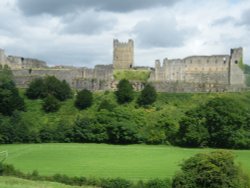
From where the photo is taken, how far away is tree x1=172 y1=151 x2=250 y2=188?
3341 cm

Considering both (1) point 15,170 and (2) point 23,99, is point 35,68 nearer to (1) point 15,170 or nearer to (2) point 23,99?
(2) point 23,99

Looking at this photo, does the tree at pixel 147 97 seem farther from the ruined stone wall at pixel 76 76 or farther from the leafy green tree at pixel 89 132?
the leafy green tree at pixel 89 132

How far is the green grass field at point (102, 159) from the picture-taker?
4166 centimetres

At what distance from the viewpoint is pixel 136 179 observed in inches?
1502

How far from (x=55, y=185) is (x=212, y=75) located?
191 ft

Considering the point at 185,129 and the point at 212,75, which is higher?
the point at 212,75

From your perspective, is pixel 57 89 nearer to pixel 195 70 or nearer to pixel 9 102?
pixel 9 102

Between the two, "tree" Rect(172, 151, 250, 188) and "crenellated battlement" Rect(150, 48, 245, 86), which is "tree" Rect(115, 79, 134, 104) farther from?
"tree" Rect(172, 151, 250, 188)

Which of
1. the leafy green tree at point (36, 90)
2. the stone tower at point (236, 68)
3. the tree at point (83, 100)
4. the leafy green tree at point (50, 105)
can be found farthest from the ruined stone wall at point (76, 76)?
the stone tower at point (236, 68)

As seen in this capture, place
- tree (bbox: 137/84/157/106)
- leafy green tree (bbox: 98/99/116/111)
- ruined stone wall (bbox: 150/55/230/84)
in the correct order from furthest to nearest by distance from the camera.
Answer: ruined stone wall (bbox: 150/55/230/84)
tree (bbox: 137/84/157/106)
leafy green tree (bbox: 98/99/116/111)

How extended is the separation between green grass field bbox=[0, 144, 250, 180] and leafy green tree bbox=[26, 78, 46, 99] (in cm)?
1585

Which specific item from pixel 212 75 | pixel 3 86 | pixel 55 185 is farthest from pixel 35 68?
pixel 55 185

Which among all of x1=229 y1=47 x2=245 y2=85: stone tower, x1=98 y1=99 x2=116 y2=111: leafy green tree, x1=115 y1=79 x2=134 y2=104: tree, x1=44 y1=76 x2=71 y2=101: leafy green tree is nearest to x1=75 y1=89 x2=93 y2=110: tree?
x1=98 y1=99 x2=116 y2=111: leafy green tree

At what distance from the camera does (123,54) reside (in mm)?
95375
